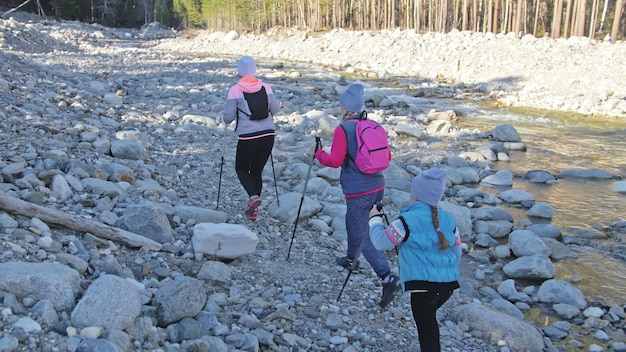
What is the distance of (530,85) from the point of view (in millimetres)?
25266

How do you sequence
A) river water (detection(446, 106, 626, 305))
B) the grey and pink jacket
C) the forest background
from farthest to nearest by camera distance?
the forest background
river water (detection(446, 106, 626, 305))
the grey and pink jacket

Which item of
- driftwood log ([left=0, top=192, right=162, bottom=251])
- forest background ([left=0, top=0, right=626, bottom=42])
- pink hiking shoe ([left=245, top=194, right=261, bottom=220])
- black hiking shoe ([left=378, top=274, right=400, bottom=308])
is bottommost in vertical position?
black hiking shoe ([left=378, top=274, right=400, bottom=308])

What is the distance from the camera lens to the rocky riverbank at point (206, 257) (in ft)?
12.2

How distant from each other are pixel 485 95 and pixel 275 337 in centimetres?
2253

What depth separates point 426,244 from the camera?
3842mm

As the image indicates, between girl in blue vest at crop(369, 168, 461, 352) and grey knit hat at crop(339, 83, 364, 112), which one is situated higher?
grey knit hat at crop(339, 83, 364, 112)

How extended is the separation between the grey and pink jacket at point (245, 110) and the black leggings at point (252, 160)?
0.09 meters

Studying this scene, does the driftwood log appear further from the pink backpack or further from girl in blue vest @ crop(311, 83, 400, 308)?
the pink backpack

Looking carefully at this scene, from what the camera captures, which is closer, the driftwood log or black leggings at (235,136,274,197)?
the driftwood log

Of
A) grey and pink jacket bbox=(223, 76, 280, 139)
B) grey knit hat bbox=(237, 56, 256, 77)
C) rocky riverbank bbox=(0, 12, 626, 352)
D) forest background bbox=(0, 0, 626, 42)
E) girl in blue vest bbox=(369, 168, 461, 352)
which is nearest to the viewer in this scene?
rocky riverbank bbox=(0, 12, 626, 352)

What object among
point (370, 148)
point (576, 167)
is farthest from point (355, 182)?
point (576, 167)

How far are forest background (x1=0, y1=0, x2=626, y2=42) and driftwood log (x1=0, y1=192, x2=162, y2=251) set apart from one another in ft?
143

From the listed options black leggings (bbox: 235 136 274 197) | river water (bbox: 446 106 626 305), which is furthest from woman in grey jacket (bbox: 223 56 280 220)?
river water (bbox: 446 106 626 305)

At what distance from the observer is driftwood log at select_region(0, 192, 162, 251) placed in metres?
4.96
